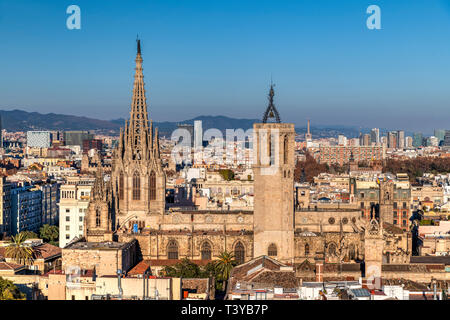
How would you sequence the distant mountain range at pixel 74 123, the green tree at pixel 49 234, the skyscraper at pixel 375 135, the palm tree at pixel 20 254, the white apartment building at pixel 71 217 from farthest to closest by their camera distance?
1. the skyscraper at pixel 375 135
2. the distant mountain range at pixel 74 123
3. the green tree at pixel 49 234
4. the white apartment building at pixel 71 217
5. the palm tree at pixel 20 254

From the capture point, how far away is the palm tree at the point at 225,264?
25219 mm

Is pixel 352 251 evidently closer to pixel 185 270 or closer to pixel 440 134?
pixel 185 270

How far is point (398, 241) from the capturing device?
95.6ft

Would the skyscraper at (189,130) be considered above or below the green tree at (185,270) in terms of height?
above

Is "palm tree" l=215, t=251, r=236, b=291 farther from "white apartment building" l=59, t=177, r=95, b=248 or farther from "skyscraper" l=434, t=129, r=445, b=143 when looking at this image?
"skyscraper" l=434, t=129, r=445, b=143

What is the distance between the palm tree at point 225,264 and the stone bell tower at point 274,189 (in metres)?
1.32

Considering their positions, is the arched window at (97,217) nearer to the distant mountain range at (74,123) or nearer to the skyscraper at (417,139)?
the distant mountain range at (74,123)

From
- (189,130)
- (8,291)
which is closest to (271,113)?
(8,291)

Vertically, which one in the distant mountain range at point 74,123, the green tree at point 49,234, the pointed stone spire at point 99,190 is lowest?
the green tree at point 49,234

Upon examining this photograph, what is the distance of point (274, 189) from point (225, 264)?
4.06 meters

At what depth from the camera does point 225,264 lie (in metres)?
26.0

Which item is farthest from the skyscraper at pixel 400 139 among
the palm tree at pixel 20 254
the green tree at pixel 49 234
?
the palm tree at pixel 20 254
